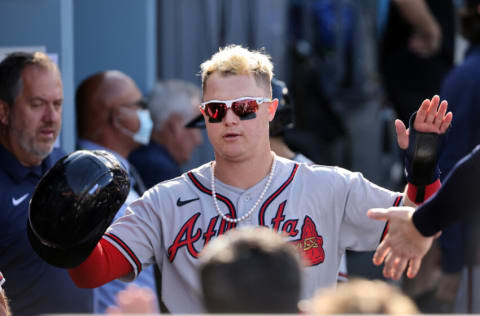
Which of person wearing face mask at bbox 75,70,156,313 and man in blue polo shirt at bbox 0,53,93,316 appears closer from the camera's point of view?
man in blue polo shirt at bbox 0,53,93,316

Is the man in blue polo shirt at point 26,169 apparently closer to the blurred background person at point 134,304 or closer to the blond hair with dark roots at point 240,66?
the blond hair with dark roots at point 240,66

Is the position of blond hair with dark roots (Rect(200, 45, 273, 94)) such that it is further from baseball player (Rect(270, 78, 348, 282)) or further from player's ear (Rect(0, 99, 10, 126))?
player's ear (Rect(0, 99, 10, 126))

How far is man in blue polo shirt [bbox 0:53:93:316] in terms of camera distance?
3332 millimetres

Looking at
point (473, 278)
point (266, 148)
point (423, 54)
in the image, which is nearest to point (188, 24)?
point (423, 54)

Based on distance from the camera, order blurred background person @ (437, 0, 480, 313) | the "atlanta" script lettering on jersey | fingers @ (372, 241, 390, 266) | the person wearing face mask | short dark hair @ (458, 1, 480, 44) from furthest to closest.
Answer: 1. the person wearing face mask
2. short dark hair @ (458, 1, 480, 44)
3. blurred background person @ (437, 0, 480, 313)
4. the "atlanta" script lettering on jersey
5. fingers @ (372, 241, 390, 266)

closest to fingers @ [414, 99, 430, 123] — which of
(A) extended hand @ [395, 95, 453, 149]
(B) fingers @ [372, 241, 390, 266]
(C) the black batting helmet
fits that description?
(A) extended hand @ [395, 95, 453, 149]

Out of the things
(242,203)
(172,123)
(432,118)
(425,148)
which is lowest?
(172,123)

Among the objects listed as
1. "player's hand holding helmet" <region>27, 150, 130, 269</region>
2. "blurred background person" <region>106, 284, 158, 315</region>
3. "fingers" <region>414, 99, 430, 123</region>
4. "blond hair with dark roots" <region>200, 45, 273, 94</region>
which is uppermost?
"blond hair with dark roots" <region>200, 45, 273, 94</region>

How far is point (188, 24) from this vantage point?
6426 millimetres

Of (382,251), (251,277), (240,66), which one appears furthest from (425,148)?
(251,277)

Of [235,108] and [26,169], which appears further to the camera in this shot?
[26,169]

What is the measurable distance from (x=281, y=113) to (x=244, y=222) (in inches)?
47.8

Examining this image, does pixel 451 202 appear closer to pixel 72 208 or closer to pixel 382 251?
pixel 382 251

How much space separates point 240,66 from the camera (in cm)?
282
